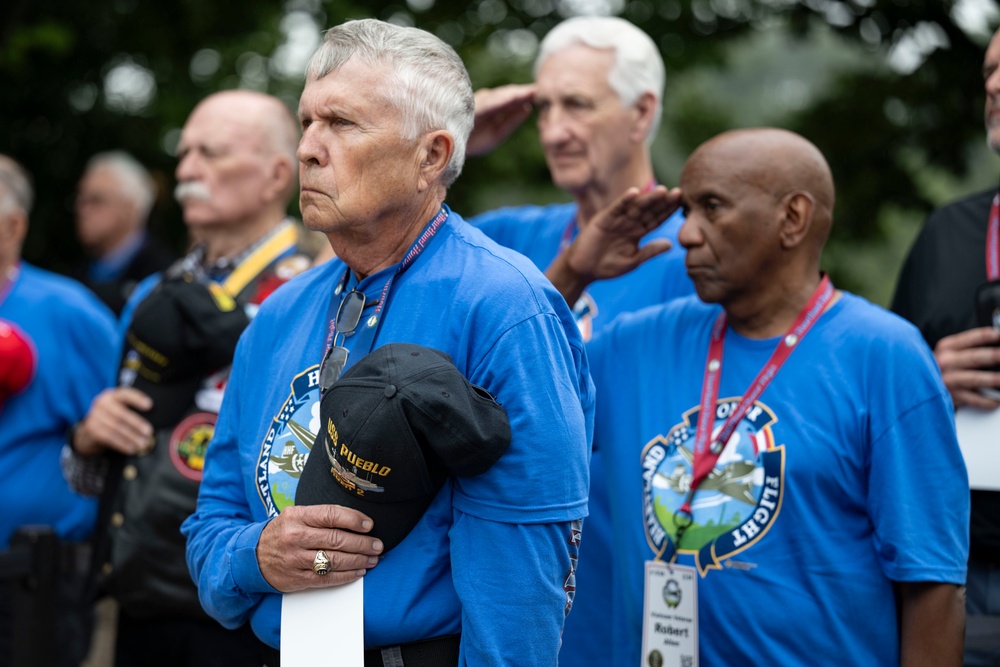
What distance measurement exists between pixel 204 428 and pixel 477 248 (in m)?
1.56

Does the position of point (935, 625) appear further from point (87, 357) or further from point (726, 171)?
point (87, 357)

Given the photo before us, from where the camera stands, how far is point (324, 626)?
218 centimetres

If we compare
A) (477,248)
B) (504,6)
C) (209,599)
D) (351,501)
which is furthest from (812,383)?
(504,6)

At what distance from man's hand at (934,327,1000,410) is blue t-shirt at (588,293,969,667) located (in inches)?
16.3

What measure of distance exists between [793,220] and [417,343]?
122 centimetres

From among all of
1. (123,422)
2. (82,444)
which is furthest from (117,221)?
(123,422)

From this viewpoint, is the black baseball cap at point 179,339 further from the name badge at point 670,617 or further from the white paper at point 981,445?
the white paper at point 981,445

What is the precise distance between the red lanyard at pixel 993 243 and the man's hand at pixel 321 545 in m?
→ 2.10

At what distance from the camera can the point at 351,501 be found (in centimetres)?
214

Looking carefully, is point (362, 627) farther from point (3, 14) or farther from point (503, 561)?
point (3, 14)

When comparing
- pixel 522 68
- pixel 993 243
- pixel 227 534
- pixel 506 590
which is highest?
pixel 522 68

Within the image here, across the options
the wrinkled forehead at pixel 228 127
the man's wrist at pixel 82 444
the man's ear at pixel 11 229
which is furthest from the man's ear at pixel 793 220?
the man's ear at pixel 11 229

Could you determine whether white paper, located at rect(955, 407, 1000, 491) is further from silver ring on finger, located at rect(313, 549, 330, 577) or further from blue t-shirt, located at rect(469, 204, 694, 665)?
silver ring on finger, located at rect(313, 549, 330, 577)

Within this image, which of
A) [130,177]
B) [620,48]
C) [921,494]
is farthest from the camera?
[130,177]
